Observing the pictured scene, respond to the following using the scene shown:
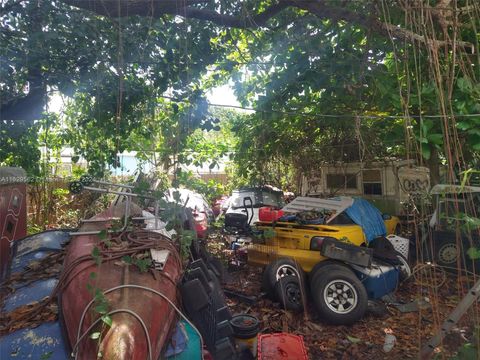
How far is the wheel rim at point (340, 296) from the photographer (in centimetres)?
471

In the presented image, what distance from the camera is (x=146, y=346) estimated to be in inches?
90.3

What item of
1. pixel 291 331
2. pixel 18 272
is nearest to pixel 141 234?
pixel 18 272

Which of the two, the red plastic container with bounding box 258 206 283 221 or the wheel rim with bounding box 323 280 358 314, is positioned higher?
the red plastic container with bounding box 258 206 283 221

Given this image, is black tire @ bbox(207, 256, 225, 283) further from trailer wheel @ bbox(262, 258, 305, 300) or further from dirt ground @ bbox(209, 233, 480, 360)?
trailer wheel @ bbox(262, 258, 305, 300)

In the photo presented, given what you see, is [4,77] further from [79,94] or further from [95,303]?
[95,303]

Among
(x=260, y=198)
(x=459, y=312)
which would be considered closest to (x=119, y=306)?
(x=459, y=312)

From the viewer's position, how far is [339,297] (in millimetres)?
4781

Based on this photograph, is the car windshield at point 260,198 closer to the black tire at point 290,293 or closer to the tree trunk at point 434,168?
the tree trunk at point 434,168

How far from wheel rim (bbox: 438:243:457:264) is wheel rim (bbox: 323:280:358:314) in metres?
2.66

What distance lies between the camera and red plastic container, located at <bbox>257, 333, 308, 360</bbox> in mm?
3232

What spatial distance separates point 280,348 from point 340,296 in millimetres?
1724

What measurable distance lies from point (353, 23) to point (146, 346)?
384 cm

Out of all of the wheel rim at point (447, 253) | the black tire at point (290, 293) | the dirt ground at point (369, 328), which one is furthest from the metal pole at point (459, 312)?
the wheel rim at point (447, 253)

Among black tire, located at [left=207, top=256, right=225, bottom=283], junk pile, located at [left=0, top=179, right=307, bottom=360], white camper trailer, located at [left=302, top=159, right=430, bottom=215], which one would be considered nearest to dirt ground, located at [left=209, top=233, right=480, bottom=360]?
black tire, located at [left=207, top=256, right=225, bottom=283]
